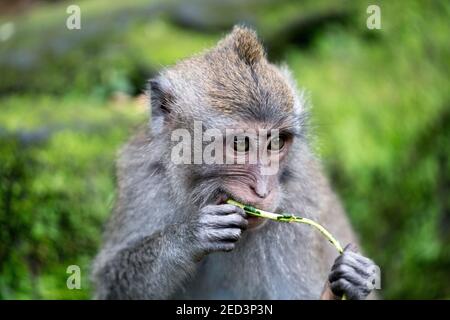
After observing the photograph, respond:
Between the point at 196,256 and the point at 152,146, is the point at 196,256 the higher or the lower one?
the lower one

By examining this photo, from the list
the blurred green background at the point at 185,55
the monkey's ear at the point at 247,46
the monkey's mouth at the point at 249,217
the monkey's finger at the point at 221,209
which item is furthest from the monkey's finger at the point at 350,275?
the blurred green background at the point at 185,55

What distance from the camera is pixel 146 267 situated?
6363 mm

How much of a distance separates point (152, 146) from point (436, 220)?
Result: 5.04m

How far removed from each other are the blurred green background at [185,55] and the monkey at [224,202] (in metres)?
1.33

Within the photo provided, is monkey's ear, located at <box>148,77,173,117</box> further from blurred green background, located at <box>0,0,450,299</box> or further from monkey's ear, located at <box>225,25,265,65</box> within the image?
blurred green background, located at <box>0,0,450,299</box>

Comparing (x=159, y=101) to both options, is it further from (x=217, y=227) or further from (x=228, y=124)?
(x=217, y=227)

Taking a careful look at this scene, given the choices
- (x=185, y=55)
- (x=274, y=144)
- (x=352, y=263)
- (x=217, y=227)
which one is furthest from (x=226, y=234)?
(x=185, y=55)

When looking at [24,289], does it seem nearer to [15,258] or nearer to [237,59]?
[15,258]

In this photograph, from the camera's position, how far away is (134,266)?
255 inches

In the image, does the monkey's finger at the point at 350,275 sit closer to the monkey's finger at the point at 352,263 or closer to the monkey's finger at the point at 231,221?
the monkey's finger at the point at 352,263

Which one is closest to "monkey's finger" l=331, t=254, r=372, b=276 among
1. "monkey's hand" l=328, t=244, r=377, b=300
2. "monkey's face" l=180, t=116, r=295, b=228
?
"monkey's hand" l=328, t=244, r=377, b=300

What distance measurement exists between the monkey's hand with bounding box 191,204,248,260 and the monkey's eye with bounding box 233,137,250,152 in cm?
39
